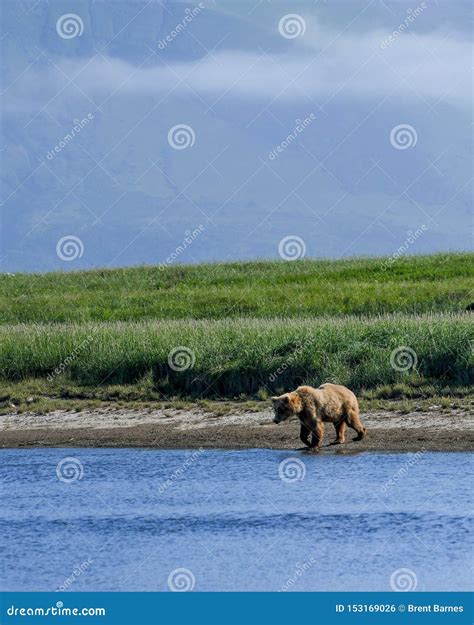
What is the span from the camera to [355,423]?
59.5 ft

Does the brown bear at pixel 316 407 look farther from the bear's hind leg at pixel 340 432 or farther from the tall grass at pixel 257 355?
the tall grass at pixel 257 355

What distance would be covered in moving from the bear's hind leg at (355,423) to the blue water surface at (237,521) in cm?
54

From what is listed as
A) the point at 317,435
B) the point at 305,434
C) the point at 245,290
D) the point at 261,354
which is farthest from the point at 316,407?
the point at 245,290

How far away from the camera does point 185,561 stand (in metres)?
13.7

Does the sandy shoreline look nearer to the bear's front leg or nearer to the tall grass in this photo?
the bear's front leg

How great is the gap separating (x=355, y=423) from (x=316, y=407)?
84cm

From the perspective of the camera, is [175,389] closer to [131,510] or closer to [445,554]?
[131,510]

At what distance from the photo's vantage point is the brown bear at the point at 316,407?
17500 millimetres

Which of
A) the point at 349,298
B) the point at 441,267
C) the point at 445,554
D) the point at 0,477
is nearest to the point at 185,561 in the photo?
the point at 445,554

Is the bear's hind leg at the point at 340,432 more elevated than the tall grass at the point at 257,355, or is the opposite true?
the tall grass at the point at 257,355

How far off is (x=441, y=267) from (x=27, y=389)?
1955cm

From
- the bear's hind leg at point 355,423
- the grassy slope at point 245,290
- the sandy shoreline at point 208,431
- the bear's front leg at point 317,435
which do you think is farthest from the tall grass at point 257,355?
the grassy slope at point 245,290

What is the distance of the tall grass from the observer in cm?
2209

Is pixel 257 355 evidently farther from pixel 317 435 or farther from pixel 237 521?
pixel 237 521
